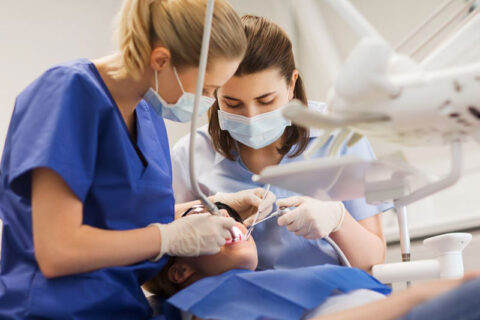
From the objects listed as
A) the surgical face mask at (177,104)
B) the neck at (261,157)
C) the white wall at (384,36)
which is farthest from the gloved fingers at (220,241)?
the white wall at (384,36)

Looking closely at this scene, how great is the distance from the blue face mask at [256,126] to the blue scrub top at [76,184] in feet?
1.28

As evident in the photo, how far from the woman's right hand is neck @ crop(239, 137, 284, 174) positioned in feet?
1.74

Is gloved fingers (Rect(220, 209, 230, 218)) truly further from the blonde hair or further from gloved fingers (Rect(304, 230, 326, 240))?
the blonde hair

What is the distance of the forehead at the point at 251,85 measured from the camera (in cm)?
177

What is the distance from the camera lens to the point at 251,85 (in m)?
1.77

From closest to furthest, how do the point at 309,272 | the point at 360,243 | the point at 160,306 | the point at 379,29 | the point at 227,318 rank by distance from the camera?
1. the point at 227,318
2. the point at 309,272
3. the point at 160,306
4. the point at 360,243
5. the point at 379,29

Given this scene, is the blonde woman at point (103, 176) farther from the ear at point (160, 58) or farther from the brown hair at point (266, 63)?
the brown hair at point (266, 63)

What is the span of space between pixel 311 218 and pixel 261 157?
1.44 ft

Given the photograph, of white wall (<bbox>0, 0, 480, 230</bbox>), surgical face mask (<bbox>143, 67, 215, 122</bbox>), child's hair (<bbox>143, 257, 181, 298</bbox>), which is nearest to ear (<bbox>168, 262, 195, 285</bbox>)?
child's hair (<bbox>143, 257, 181, 298</bbox>)

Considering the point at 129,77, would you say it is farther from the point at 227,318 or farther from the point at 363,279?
the point at 363,279

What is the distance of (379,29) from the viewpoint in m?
3.04

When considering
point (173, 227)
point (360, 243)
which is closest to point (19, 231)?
point (173, 227)

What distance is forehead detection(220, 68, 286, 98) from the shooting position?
1766 mm

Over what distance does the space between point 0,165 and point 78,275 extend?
359mm
